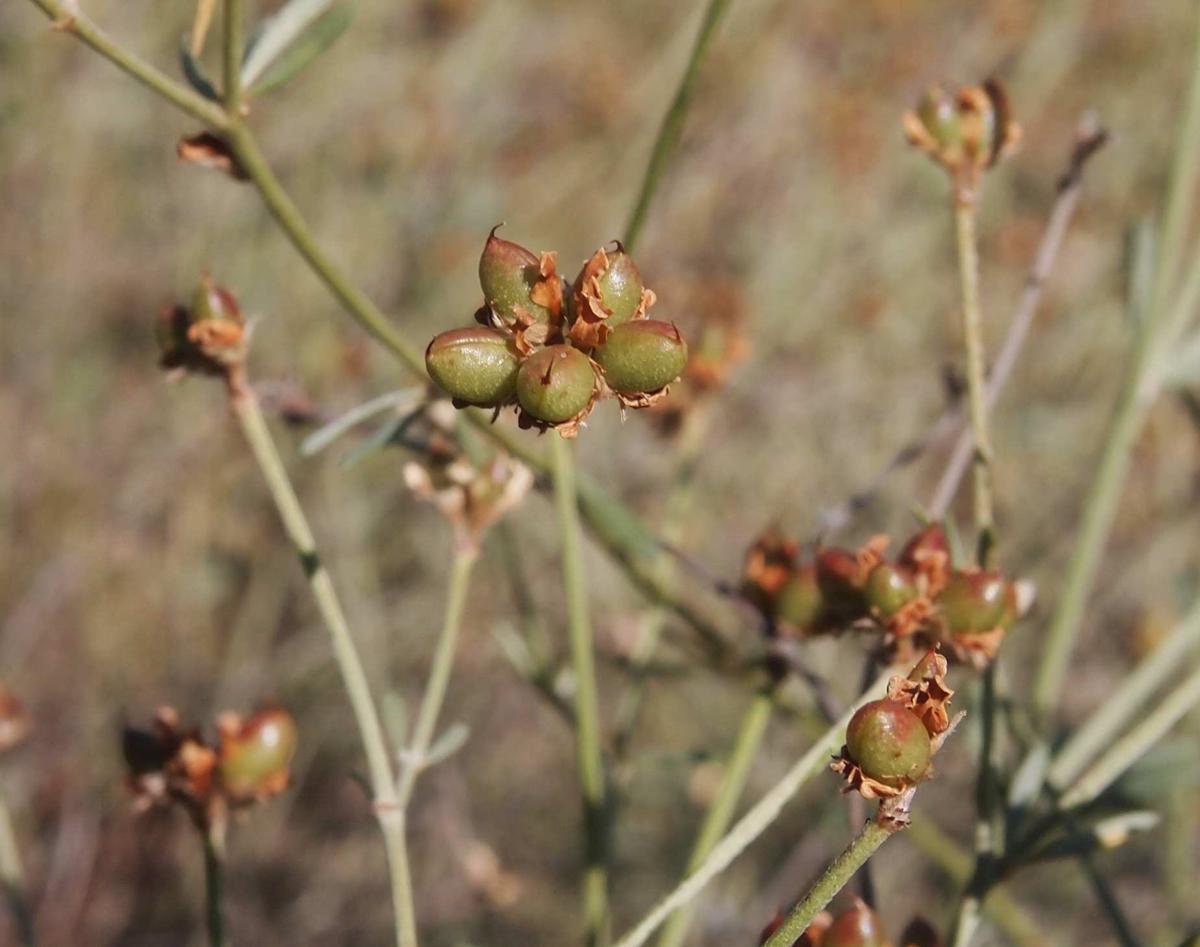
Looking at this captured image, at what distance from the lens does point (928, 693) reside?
0.63m

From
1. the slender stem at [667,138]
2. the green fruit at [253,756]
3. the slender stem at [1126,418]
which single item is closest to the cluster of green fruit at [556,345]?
the slender stem at [667,138]

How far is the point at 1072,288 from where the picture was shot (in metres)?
3.72

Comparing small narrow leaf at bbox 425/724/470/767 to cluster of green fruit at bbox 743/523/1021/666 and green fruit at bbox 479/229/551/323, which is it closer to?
cluster of green fruit at bbox 743/523/1021/666

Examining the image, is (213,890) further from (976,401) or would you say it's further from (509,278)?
(976,401)

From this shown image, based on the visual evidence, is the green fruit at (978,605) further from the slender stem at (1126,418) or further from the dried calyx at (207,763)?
the dried calyx at (207,763)

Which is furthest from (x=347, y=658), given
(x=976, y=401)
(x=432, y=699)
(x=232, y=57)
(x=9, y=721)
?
(x=9, y=721)

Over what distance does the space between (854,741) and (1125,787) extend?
0.57m

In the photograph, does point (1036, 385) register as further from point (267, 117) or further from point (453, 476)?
point (453, 476)

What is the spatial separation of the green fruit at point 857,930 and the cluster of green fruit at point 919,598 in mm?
193

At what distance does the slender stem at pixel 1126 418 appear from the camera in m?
1.22

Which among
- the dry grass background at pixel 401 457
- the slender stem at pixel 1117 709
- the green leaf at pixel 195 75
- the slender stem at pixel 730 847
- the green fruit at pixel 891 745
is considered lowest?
the green fruit at pixel 891 745

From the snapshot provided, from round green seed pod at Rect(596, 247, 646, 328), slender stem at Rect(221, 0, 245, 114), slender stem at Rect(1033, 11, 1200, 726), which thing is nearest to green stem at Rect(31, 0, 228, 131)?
slender stem at Rect(221, 0, 245, 114)

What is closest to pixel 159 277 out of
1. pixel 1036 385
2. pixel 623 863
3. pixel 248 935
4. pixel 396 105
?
pixel 396 105

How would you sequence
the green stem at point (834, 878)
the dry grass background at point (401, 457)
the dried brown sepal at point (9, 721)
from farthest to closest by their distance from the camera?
the dry grass background at point (401, 457), the dried brown sepal at point (9, 721), the green stem at point (834, 878)
